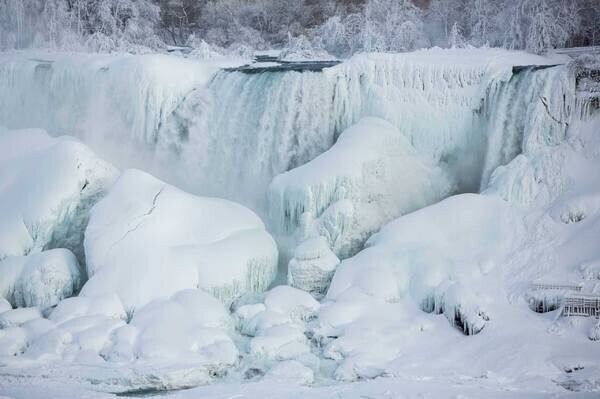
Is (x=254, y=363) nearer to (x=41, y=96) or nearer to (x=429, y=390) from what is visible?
(x=429, y=390)

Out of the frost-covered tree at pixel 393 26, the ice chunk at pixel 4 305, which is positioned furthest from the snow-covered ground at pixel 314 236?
the frost-covered tree at pixel 393 26

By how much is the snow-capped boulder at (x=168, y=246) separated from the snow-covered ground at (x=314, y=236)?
32 millimetres

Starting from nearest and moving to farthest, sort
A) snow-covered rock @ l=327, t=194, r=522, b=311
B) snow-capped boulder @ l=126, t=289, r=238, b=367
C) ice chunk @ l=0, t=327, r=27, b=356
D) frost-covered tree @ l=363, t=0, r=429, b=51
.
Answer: snow-capped boulder @ l=126, t=289, r=238, b=367, ice chunk @ l=0, t=327, r=27, b=356, snow-covered rock @ l=327, t=194, r=522, b=311, frost-covered tree @ l=363, t=0, r=429, b=51

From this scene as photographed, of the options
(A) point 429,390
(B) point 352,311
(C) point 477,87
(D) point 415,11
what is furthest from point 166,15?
(A) point 429,390

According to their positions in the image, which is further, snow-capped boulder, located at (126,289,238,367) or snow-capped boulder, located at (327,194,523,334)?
snow-capped boulder, located at (327,194,523,334)

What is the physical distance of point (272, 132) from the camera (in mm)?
13156

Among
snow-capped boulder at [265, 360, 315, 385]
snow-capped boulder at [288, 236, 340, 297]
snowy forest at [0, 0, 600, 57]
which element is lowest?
snow-capped boulder at [265, 360, 315, 385]

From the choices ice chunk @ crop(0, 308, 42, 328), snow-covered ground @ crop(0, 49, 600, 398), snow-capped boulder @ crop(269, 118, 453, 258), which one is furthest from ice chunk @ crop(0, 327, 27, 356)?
snow-capped boulder @ crop(269, 118, 453, 258)

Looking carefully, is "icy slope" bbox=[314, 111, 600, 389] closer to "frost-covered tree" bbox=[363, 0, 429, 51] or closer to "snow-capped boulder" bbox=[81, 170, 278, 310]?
"snow-capped boulder" bbox=[81, 170, 278, 310]

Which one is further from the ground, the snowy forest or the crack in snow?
the snowy forest

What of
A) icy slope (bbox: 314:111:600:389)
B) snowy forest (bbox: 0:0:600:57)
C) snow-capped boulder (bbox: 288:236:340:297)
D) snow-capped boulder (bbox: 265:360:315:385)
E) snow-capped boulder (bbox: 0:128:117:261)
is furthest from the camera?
snowy forest (bbox: 0:0:600:57)

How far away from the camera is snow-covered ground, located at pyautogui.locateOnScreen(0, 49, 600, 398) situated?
810 centimetres

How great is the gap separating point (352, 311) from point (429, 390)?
2156 millimetres

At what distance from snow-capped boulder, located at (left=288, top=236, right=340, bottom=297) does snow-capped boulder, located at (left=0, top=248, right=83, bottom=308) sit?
132 inches
